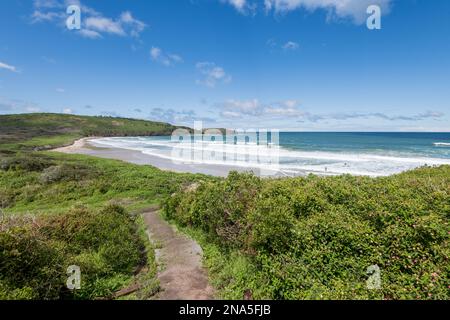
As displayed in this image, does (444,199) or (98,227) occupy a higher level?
(444,199)

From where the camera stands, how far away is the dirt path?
19.7 feet

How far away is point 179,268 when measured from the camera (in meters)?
7.35

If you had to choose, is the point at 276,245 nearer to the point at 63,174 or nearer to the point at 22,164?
the point at 63,174

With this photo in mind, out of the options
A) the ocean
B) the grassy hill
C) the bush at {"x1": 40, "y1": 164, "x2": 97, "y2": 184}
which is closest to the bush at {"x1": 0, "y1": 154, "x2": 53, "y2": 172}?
the bush at {"x1": 40, "y1": 164, "x2": 97, "y2": 184}

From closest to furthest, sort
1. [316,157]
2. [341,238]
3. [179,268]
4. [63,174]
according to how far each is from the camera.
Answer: [341,238] → [179,268] → [63,174] → [316,157]

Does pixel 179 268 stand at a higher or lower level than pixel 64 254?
lower

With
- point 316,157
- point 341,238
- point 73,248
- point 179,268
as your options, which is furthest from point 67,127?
point 341,238

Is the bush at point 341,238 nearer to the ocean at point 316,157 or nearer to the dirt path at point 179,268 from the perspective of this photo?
the dirt path at point 179,268

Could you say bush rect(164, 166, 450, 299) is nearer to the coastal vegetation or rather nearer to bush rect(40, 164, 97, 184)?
the coastal vegetation

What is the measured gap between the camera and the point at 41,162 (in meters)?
28.6

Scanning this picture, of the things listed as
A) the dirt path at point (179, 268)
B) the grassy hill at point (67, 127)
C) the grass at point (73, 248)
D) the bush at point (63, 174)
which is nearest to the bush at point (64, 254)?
the grass at point (73, 248)
